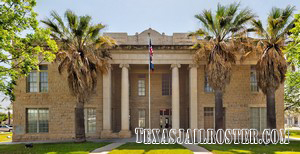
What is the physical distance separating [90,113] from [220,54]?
40.5 ft

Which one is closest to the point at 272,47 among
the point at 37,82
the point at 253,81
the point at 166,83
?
the point at 253,81

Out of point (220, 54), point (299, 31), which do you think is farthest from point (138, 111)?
point (299, 31)

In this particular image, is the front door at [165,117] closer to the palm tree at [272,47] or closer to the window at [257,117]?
the window at [257,117]

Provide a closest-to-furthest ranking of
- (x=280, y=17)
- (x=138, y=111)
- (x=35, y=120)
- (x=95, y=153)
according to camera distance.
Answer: (x=95, y=153) < (x=280, y=17) < (x=35, y=120) < (x=138, y=111)

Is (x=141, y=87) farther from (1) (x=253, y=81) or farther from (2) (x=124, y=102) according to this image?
(1) (x=253, y=81)

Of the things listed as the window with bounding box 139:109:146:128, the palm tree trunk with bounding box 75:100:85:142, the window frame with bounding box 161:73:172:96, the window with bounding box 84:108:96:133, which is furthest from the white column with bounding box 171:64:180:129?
the palm tree trunk with bounding box 75:100:85:142

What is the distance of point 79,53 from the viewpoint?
17875 millimetres

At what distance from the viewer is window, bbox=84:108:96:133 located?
2277cm

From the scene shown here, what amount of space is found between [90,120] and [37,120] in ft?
14.7

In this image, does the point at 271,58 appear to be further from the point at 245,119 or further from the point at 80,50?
the point at 80,50

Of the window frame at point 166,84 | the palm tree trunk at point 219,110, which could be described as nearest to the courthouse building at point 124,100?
the palm tree trunk at point 219,110

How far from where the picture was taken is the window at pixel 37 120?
22.3 meters

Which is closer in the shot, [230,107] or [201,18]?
[201,18]

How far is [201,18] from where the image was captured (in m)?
18.1
